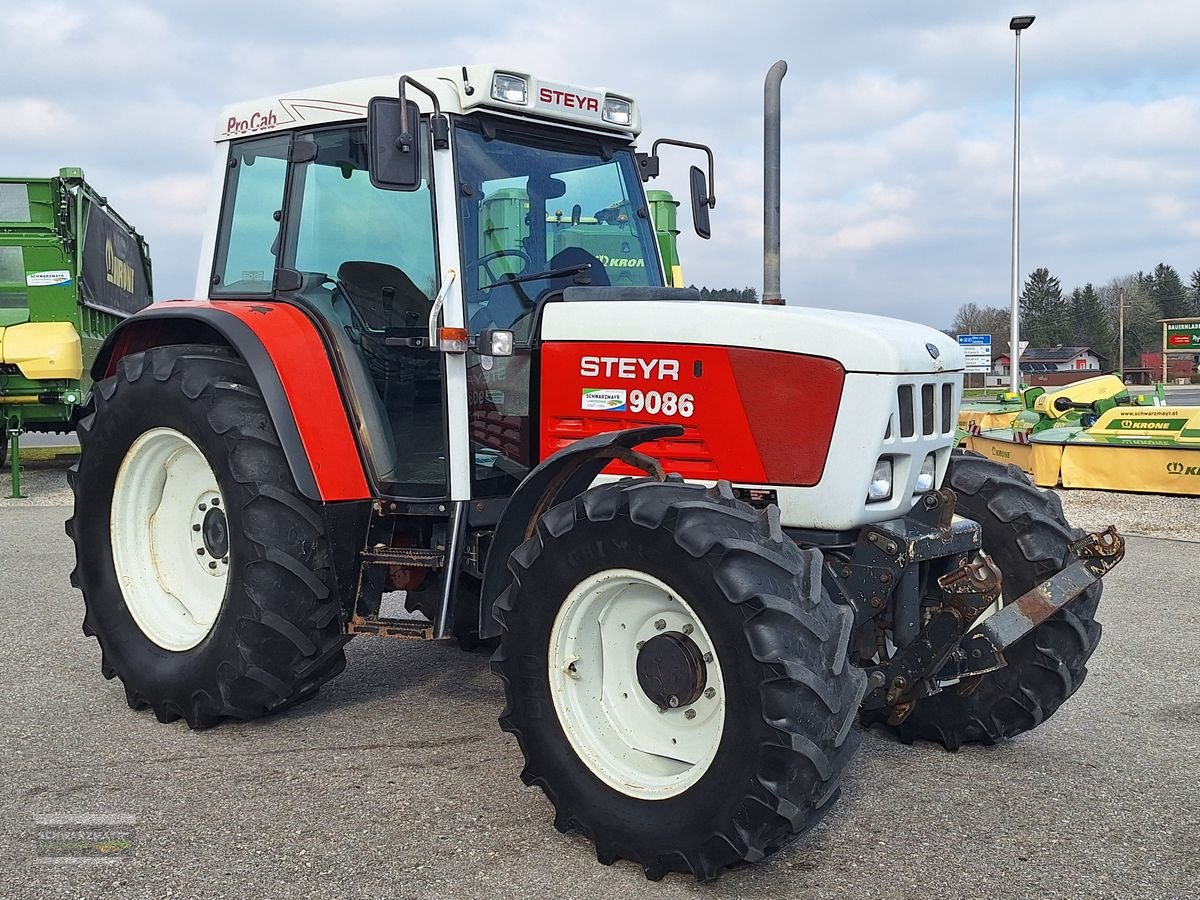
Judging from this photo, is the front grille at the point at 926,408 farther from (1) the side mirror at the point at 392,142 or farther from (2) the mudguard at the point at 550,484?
(1) the side mirror at the point at 392,142

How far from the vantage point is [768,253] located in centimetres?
516

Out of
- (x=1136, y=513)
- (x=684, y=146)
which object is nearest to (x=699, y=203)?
(x=684, y=146)

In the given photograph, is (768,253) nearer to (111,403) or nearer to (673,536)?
(673,536)

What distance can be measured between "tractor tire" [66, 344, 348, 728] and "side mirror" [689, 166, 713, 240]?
2119mm

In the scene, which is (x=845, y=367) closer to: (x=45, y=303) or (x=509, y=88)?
(x=509, y=88)

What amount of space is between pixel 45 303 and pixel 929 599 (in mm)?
12052

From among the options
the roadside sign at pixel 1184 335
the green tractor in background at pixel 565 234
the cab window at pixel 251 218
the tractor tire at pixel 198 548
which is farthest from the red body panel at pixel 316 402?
the roadside sign at pixel 1184 335

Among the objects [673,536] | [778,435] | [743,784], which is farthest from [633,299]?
[743,784]

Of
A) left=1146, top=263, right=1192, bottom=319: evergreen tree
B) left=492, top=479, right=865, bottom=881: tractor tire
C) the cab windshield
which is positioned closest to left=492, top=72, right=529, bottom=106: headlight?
the cab windshield

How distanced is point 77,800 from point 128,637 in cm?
118

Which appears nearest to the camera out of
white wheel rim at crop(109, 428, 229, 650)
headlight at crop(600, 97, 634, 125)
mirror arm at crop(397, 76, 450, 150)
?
mirror arm at crop(397, 76, 450, 150)

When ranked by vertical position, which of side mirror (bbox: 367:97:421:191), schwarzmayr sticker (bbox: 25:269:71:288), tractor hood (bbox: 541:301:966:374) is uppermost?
schwarzmayr sticker (bbox: 25:269:71:288)

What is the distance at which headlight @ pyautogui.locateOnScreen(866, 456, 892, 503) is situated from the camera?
12.9ft

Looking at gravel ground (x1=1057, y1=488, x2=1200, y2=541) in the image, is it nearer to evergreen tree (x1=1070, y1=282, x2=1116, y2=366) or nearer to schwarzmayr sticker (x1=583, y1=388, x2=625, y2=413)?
schwarzmayr sticker (x1=583, y1=388, x2=625, y2=413)
